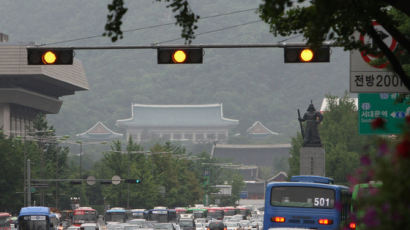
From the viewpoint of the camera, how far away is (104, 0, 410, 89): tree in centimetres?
1205

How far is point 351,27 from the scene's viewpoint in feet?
46.1

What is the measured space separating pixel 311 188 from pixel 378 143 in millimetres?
25590

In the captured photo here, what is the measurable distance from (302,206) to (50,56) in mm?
10976

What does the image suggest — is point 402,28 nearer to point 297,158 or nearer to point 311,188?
point 311,188

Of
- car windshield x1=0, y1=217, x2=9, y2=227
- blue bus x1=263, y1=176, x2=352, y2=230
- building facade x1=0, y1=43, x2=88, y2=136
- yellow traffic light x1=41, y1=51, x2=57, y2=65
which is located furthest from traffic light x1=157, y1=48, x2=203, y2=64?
building facade x1=0, y1=43, x2=88, y2=136

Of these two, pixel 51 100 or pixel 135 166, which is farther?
pixel 51 100

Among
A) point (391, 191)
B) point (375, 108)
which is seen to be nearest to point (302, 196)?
point (375, 108)

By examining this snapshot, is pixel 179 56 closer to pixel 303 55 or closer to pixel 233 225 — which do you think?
pixel 303 55

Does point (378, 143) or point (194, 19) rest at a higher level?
point (194, 19)

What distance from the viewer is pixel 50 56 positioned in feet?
85.1

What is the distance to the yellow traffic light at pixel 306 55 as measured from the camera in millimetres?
25172

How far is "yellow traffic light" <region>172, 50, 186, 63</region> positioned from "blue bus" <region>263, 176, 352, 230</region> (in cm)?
851

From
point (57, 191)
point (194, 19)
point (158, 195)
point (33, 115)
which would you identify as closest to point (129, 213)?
point (57, 191)

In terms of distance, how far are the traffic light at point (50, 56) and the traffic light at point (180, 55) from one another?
249 cm
